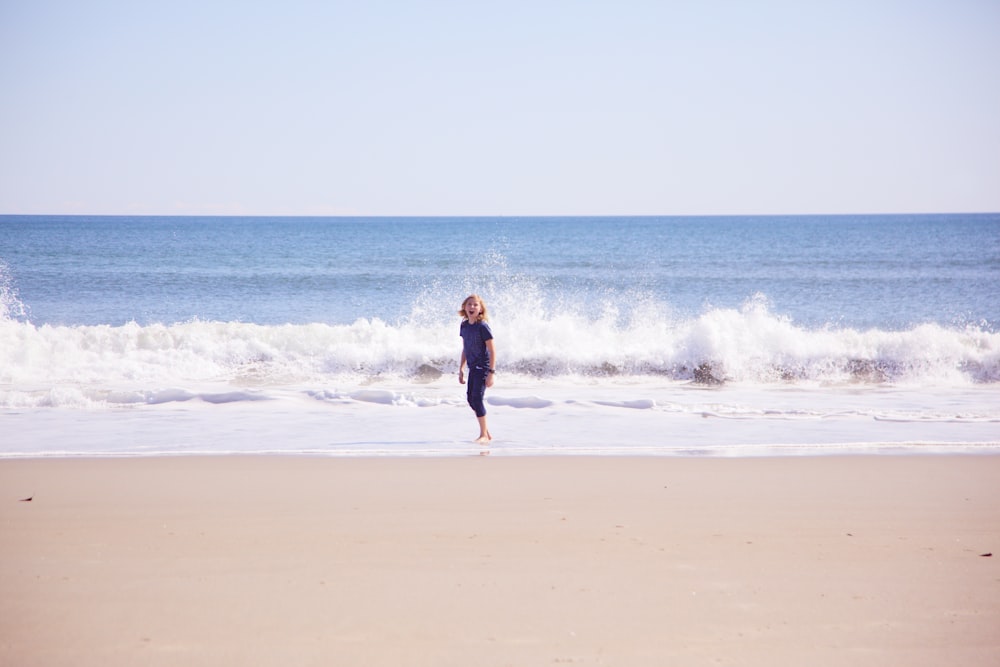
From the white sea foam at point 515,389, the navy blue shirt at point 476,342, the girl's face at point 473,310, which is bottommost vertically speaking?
the white sea foam at point 515,389

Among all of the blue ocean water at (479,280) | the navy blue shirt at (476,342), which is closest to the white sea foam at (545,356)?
the blue ocean water at (479,280)

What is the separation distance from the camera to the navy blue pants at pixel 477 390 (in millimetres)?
8203

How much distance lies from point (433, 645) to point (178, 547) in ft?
6.42

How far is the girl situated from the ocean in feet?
1.66

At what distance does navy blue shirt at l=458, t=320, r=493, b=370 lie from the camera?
27.1ft

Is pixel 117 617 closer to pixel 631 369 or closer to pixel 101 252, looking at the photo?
pixel 631 369

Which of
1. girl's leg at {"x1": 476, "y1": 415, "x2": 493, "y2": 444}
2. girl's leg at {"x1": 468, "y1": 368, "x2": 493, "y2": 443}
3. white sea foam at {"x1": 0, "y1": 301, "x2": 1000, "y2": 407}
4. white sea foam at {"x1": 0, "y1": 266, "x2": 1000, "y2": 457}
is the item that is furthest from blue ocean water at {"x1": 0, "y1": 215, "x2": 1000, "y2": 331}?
girl's leg at {"x1": 476, "y1": 415, "x2": 493, "y2": 444}

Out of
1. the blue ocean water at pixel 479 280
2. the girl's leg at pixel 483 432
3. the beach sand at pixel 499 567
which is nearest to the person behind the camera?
the beach sand at pixel 499 567

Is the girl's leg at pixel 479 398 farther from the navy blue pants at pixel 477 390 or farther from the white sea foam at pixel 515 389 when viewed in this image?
the white sea foam at pixel 515 389

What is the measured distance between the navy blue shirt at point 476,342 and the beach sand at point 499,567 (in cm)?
196

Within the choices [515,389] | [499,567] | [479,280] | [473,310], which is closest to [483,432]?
[473,310]

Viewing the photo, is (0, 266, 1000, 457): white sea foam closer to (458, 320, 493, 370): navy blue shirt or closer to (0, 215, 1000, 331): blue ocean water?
(458, 320, 493, 370): navy blue shirt

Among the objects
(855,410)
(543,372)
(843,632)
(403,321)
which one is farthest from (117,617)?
(403,321)

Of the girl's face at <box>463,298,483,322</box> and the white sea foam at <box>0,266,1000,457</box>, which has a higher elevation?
the girl's face at <box>463,298,483,322</box>
